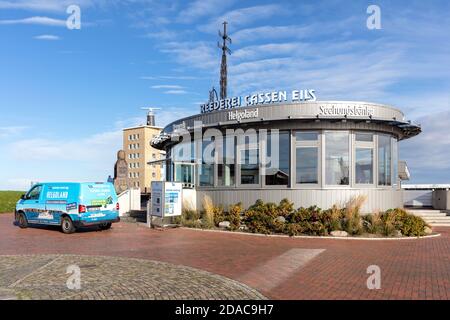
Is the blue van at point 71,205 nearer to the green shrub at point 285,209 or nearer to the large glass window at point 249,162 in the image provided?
the large glass window at point 249,162

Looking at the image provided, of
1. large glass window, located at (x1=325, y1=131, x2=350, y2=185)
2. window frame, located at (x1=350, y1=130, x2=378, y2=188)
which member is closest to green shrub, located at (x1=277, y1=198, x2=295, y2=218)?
large glass window, located at (x1=325, y1=131, x2=350, y2=185)

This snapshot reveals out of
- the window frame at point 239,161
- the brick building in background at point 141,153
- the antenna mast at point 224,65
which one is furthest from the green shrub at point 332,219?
the brick building in background at point 141,153

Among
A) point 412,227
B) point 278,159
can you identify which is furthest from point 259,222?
point 412,227

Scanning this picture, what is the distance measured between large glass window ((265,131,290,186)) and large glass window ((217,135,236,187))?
1.77 meters

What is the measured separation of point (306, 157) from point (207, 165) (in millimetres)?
4967

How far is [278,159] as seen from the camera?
18438 mm

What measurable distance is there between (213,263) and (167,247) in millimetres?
3066

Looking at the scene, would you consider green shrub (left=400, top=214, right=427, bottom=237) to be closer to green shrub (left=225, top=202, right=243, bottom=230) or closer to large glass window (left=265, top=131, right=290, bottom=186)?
large glass window (left=265, top=131, right=290, bottom=186)

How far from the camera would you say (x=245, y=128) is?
19.4 m

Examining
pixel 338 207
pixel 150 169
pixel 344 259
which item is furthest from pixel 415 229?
pixel 150 169

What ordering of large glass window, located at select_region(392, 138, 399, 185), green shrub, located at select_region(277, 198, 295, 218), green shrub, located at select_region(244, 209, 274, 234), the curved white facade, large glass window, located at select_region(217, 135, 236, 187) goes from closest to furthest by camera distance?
green shrub, located at select_region(244, 209, 274, 234) < green shrub, located at select_region(277, 198, 295, 218) < the curved white facade < large glass window, located at select_region(217, 135, 236, 187) < large glass window, located at select_region(392, 138, 399, 185)

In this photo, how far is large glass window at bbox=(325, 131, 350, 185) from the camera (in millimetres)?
17859

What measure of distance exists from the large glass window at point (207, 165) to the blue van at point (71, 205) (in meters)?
4.58
